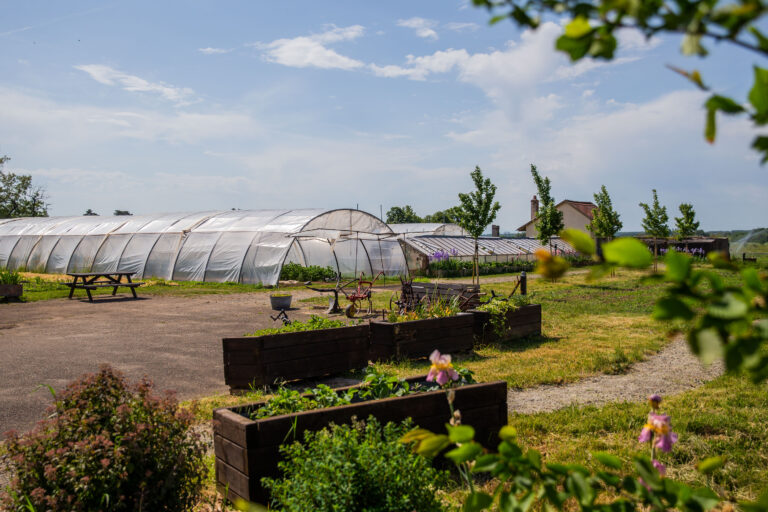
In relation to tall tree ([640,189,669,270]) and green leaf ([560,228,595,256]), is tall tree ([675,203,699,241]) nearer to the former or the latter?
tall tree ([640,189,669,270])

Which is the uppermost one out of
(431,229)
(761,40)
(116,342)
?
(431,229)

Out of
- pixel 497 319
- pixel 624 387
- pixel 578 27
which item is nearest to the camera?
pixel 578 27

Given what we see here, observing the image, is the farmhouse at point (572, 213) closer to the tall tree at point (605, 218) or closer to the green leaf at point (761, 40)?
the tall tree at point (605, 218)

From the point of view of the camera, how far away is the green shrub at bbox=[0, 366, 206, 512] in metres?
2.85

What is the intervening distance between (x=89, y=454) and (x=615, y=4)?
3111 mm

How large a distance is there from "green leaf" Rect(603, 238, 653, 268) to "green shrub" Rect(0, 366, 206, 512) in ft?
9.37

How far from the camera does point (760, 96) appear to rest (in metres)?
0.79

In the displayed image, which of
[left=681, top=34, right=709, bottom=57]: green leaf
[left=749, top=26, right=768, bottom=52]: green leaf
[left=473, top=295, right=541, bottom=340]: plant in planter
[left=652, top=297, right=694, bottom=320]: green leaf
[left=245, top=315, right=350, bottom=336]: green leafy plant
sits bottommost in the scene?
[left=473, top=295, right=541, bottom=340]: plant in planter

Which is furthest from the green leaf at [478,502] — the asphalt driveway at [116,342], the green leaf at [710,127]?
the asphalt driveway at [116,342]

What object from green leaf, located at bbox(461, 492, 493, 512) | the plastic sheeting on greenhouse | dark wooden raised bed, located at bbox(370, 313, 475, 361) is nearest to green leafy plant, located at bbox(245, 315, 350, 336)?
dark wooden raised bed, located at bbox(370, 313, 475, 361)

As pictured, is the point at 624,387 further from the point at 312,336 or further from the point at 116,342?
the point at 116,342

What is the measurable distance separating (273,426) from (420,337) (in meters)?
4.92

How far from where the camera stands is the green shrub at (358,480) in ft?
8.93

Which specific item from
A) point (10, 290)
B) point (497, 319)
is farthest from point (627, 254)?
point (10, 290)
